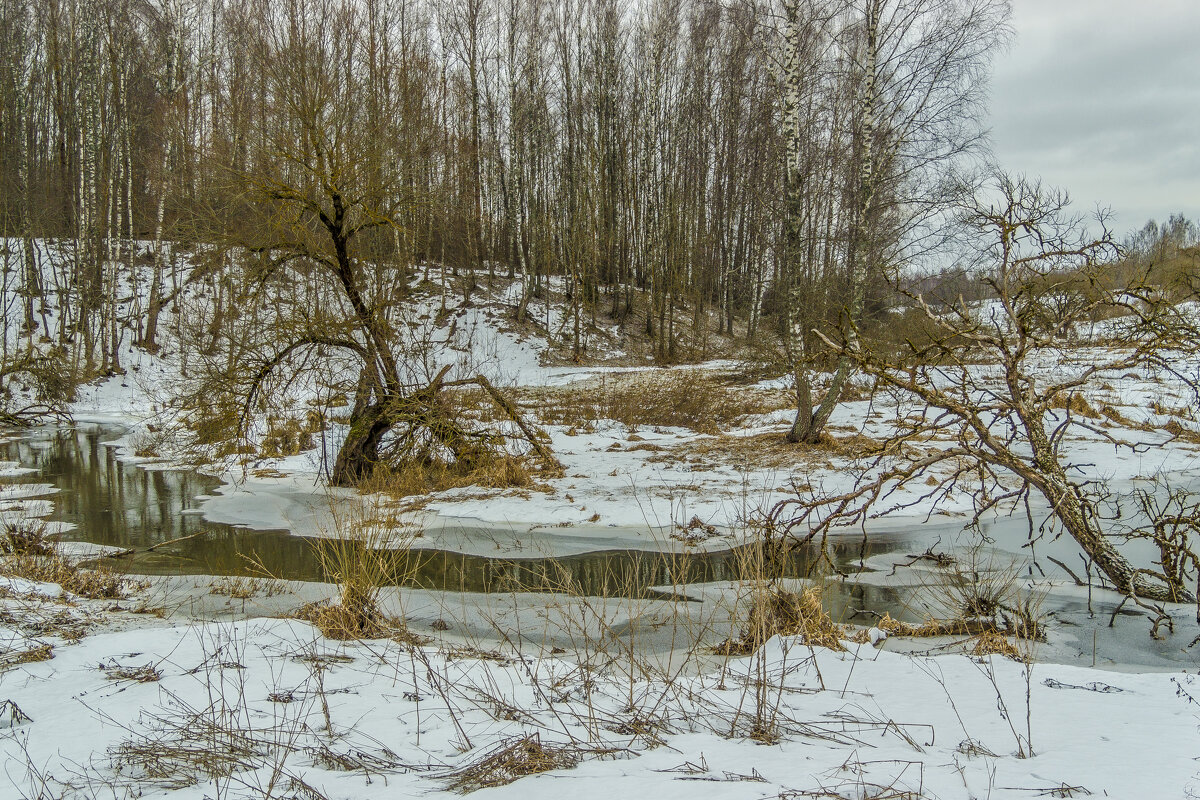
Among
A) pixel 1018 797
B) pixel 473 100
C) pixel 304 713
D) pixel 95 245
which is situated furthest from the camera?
pixel 473 100

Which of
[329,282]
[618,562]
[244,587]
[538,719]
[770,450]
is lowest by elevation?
[618,562]

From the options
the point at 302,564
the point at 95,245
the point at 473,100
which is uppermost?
the point at 473,100

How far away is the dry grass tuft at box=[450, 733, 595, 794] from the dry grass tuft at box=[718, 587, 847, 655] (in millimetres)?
2056

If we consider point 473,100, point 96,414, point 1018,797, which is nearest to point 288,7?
point 473,100

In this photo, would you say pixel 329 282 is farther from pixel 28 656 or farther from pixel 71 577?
pixel 28 656

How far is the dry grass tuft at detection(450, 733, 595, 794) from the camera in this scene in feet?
9.65

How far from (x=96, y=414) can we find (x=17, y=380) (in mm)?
2112

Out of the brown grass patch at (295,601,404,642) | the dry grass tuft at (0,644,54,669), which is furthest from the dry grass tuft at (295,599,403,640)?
the dry grass tuft at (0,644,54,669)

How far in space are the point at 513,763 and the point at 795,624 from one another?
2835mm

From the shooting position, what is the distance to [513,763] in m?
3.06

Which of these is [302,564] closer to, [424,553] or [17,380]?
[424,553]

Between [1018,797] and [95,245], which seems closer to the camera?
[1018,797]

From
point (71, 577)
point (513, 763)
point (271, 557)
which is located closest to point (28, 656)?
point (71, 577)

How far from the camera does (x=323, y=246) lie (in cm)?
1045
